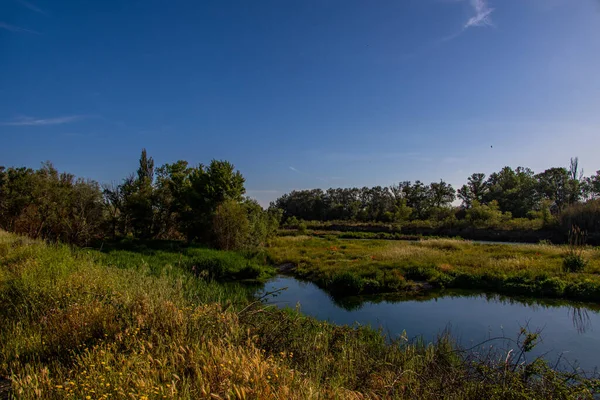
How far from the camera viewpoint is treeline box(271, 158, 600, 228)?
196ft

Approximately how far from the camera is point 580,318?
11156mm

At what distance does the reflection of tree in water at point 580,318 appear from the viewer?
10250 millimetres

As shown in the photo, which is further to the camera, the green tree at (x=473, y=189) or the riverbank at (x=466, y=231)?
the green tree at (x=473, y=189)

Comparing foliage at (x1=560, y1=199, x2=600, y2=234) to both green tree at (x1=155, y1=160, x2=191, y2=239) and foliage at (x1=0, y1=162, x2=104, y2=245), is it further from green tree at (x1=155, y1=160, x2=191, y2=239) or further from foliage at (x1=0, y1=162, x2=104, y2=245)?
foliage at (x1=0, y1=162, x2=104, y2=245)

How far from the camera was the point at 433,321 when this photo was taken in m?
10.8

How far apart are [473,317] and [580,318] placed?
3.53 meters

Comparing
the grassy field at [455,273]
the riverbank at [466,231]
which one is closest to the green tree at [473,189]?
the riverbank at [466,231]

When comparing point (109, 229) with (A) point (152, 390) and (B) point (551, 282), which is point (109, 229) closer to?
(A) point (152, 390)

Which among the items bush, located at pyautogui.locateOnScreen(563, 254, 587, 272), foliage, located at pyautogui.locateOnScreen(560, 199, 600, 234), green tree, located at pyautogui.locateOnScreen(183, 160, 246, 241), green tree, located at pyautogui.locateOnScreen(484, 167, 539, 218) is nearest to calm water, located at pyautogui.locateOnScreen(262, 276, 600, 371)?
bush, located at pyautogui.locateOnScreen(563, 254, 587, 272)

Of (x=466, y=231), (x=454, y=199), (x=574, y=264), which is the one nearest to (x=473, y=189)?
(x=454, y=199)

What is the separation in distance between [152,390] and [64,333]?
2.71 m

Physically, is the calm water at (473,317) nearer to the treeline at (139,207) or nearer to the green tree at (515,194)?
the treeline at (139,207)

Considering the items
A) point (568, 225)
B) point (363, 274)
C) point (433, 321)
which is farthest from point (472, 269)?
point (568, 225)

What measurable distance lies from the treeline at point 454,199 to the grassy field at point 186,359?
2004 inches
